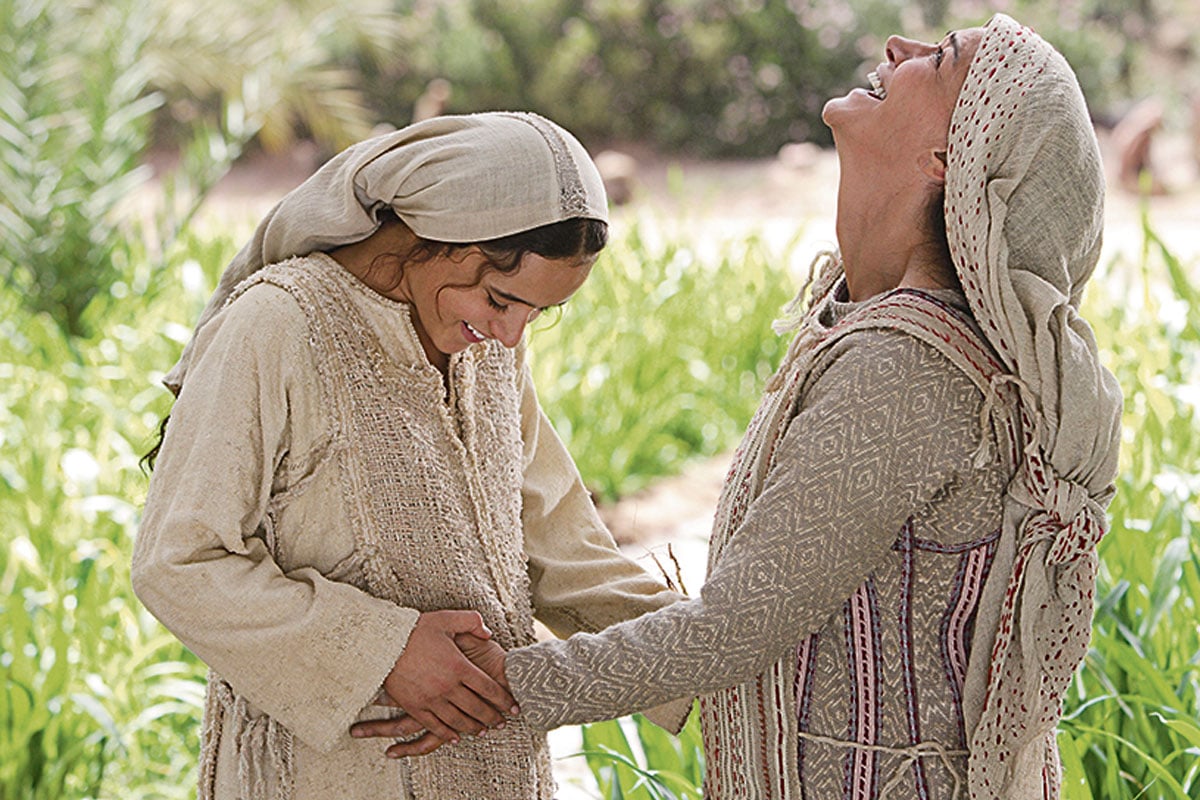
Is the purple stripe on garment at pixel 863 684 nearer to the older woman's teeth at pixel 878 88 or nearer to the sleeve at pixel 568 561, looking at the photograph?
the sleeve at pixel 568 561

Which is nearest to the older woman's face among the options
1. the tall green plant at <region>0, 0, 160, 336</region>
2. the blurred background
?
the blurred background

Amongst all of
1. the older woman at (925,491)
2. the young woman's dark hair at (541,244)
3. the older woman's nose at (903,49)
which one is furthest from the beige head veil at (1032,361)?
the young woman's dark hair at (541,244)

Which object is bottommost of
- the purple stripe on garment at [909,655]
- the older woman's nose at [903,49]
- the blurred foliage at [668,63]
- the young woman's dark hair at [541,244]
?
the blurred foliage at [668,63]

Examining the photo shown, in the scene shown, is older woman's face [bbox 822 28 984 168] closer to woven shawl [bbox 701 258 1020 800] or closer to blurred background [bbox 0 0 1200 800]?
woven shawl [bbox 701 258 1020 800]

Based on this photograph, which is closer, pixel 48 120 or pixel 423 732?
pixel 423 732

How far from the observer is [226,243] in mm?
7117

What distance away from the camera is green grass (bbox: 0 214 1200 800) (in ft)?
8.89

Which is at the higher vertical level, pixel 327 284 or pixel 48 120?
pixel 327 284

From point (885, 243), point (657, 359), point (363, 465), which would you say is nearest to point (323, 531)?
point (363, 465)

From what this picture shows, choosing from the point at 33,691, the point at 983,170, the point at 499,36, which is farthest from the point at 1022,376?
the point at 499,36

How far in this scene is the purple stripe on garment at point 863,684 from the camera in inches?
67.9

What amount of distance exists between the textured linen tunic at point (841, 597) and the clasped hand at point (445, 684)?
0.05 m

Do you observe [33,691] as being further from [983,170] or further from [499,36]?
[499,36]

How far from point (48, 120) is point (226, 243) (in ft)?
3.33
